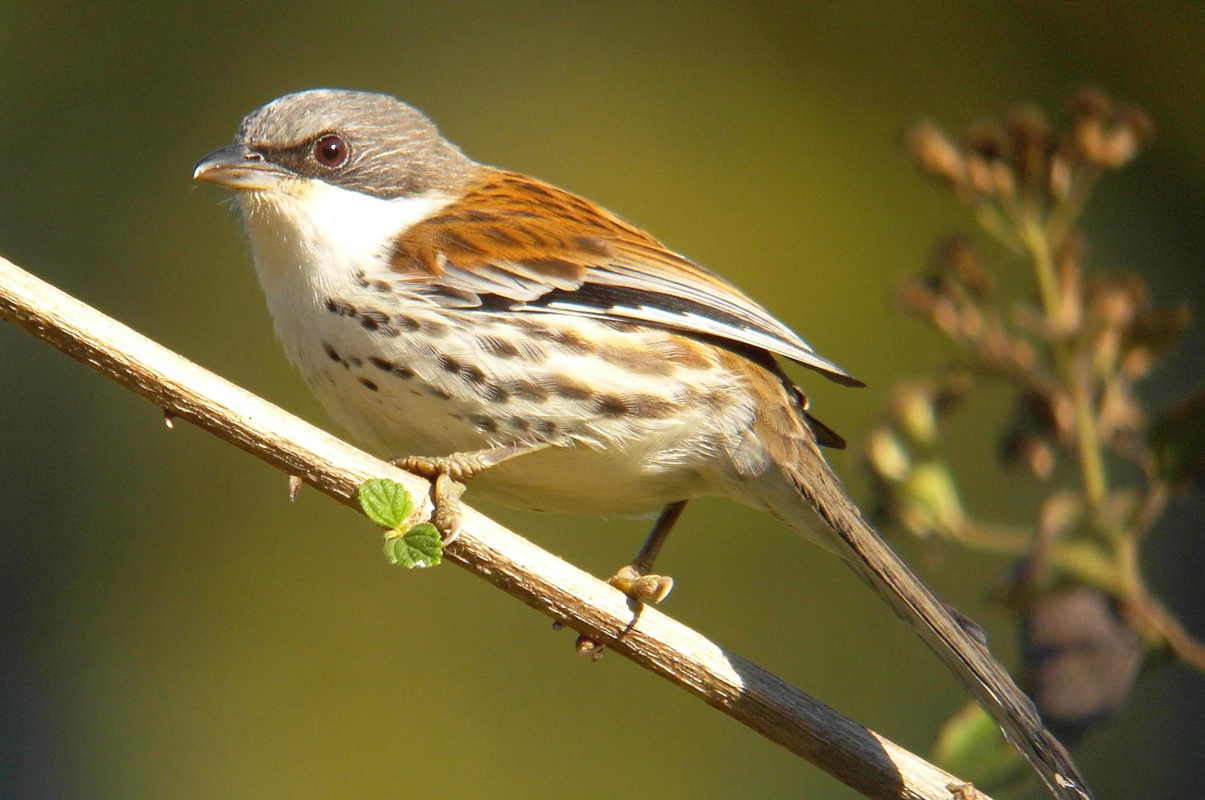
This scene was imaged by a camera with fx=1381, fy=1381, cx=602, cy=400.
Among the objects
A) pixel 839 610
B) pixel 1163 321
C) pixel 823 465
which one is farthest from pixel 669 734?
pixel 1163 321

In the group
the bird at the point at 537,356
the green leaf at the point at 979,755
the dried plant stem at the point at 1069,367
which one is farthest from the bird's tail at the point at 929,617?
the dried plant stem at the point at 1069,367

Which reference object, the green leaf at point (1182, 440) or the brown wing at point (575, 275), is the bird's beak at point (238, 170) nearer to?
the brown wing at point (575, 275)

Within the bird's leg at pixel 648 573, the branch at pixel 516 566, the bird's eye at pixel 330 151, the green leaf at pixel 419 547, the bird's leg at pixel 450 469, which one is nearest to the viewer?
the green leaf at pixel 419 547

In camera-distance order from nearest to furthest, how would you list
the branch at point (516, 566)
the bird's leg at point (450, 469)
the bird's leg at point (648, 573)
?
the branch at point (516, 566) < the bird's leg at point (450, 469) < the bird's leg at point (648, 573)

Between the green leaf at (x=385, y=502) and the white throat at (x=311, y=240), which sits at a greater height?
the white throat at (x=311, y=240)

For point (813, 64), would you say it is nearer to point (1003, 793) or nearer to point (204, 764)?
point (204, 764)

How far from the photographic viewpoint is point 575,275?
352 centimetres

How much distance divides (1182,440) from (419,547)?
5.97ft

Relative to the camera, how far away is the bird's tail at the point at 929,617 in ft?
9.33

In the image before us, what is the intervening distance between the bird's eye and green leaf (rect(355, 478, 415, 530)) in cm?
149

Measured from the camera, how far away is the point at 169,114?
334 inches

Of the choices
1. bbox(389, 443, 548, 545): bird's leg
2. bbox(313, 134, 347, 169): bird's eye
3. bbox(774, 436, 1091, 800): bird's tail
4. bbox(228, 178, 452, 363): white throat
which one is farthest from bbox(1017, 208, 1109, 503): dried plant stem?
bbox(313, 134, 347, 169): bird's eye

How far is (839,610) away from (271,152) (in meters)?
4.29

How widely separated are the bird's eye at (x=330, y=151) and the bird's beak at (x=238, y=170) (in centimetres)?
13
